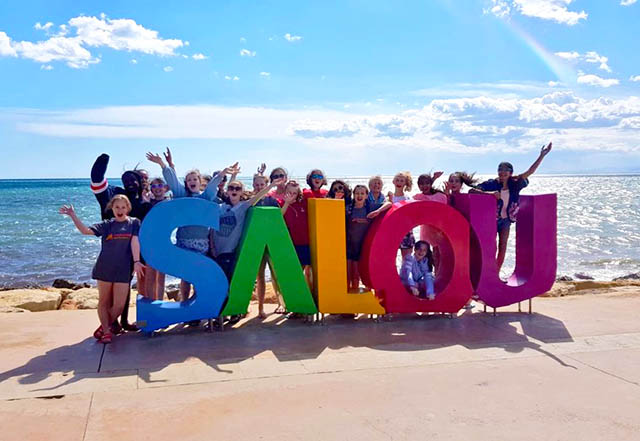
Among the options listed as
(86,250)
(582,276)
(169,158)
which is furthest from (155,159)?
(86,250)

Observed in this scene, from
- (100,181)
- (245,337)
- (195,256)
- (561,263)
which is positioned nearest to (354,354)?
(245,337)

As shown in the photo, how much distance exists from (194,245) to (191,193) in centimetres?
63

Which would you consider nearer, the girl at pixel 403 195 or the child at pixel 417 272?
the child at pixel 417 272

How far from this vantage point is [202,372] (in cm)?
535

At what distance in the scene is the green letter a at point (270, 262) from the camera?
683 centimetres

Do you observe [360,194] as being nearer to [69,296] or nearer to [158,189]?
[158,189]

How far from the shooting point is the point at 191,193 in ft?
22.9

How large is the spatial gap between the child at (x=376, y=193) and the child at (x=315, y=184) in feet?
1.96

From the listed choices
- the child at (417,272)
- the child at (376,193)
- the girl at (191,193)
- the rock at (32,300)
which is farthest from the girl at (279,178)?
the rock at (32,300)

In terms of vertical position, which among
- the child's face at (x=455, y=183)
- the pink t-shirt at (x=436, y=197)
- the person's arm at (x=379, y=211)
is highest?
the child's face at (x=455, y=183)

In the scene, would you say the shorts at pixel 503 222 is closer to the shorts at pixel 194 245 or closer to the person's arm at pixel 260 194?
the person's arm at pixel 260 194

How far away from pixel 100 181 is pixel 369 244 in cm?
321

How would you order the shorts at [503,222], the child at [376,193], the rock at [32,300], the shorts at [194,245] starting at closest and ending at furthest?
the shorts at [194,245], the child at [376,193], the shorts at [503,222], the rock at [32,300]

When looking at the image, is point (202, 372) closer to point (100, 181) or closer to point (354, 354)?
point (354, 354)
